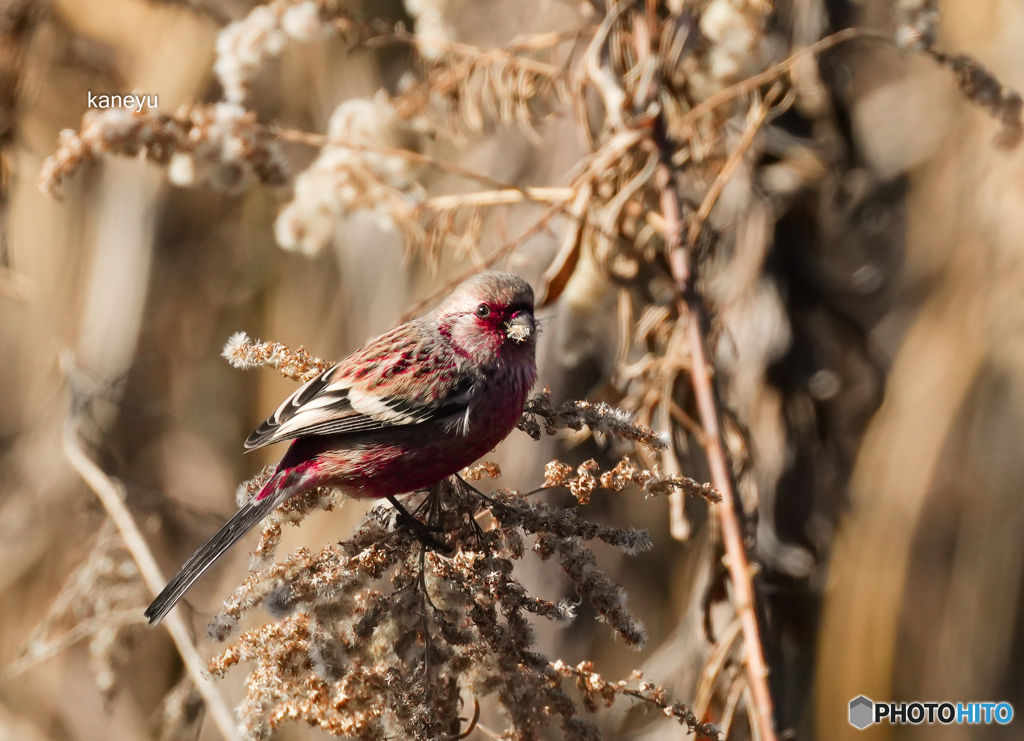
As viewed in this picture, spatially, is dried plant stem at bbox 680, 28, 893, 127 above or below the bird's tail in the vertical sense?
above

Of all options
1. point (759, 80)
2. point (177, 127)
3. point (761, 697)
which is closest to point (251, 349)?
point (177, 127)

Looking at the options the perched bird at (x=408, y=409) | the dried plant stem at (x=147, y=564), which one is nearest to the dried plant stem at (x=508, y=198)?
the perched bird at (x=408, y=409)

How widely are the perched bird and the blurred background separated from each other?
30 centimetres

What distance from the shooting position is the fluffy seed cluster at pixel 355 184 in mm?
2352

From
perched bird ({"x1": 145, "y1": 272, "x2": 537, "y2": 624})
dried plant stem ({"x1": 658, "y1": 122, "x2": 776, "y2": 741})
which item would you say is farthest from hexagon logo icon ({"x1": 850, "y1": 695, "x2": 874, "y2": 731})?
perched bird ({"x1": 145, "y1": 272, "x2": 537, "y2": 624})

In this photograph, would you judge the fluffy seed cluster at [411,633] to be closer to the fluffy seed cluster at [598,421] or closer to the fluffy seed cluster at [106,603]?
the fluffy seed cluster at [598,421]

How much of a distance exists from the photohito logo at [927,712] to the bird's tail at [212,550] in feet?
7.40

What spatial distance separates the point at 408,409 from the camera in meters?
1.96

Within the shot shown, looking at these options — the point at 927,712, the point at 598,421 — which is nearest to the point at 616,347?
the point at 598,421

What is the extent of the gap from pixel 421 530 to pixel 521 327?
0.58 metres

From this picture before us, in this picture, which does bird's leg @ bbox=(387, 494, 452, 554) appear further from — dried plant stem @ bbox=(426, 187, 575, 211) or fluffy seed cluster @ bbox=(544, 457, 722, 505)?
dried plant stem @ bbox=(426, 187, 575, 211)

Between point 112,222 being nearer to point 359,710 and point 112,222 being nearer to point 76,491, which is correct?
point 76,491

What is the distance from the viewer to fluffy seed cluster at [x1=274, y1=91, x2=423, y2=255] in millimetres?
2352

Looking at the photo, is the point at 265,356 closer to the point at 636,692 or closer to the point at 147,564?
the point at 147,564
